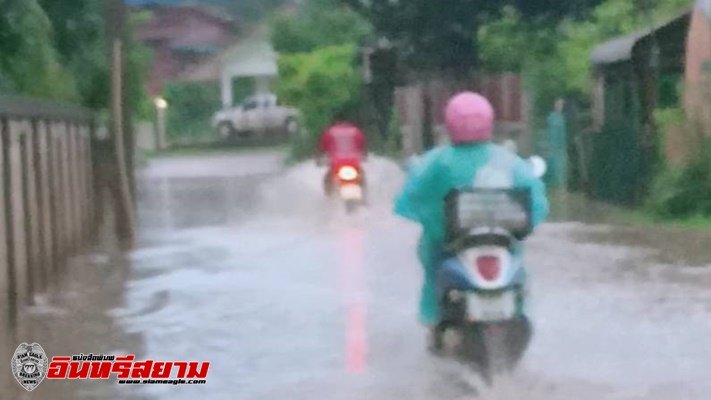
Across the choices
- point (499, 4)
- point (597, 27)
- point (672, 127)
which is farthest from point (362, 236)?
point (499, 4)

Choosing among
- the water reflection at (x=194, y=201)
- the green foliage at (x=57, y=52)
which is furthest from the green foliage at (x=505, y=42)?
the green foliage at (x=57, y=52)

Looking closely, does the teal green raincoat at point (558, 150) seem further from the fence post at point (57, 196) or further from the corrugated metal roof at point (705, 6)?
the fence post at point (57, 196)

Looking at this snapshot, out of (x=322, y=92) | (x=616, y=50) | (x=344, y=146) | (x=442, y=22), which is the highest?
(x=442, y=22)

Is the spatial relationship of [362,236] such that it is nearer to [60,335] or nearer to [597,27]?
[60,335]

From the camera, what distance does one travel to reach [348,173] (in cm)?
1866

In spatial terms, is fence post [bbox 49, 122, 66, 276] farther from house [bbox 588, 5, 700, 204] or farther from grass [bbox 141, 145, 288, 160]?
grass [bbox 141, 145, 288, 160]

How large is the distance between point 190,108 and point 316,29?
20394 mm

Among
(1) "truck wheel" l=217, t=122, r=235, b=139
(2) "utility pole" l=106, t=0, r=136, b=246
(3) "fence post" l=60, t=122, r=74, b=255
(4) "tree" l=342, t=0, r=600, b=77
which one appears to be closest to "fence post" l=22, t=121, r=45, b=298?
(3) "fence post" l=60, t=122, r=74, b=255

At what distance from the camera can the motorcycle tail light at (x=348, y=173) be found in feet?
61.0

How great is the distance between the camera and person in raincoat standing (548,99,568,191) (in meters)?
23.4

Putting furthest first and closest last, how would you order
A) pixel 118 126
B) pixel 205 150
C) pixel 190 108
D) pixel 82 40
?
pixel 190 108
pixel 205 150
pixel 82 40
pixel 118 126

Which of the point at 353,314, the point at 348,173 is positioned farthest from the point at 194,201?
the point at 353,314

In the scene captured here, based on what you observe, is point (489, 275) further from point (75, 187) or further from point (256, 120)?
point (256, 120)

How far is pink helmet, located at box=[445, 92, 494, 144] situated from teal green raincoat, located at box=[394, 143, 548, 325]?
0.07m
